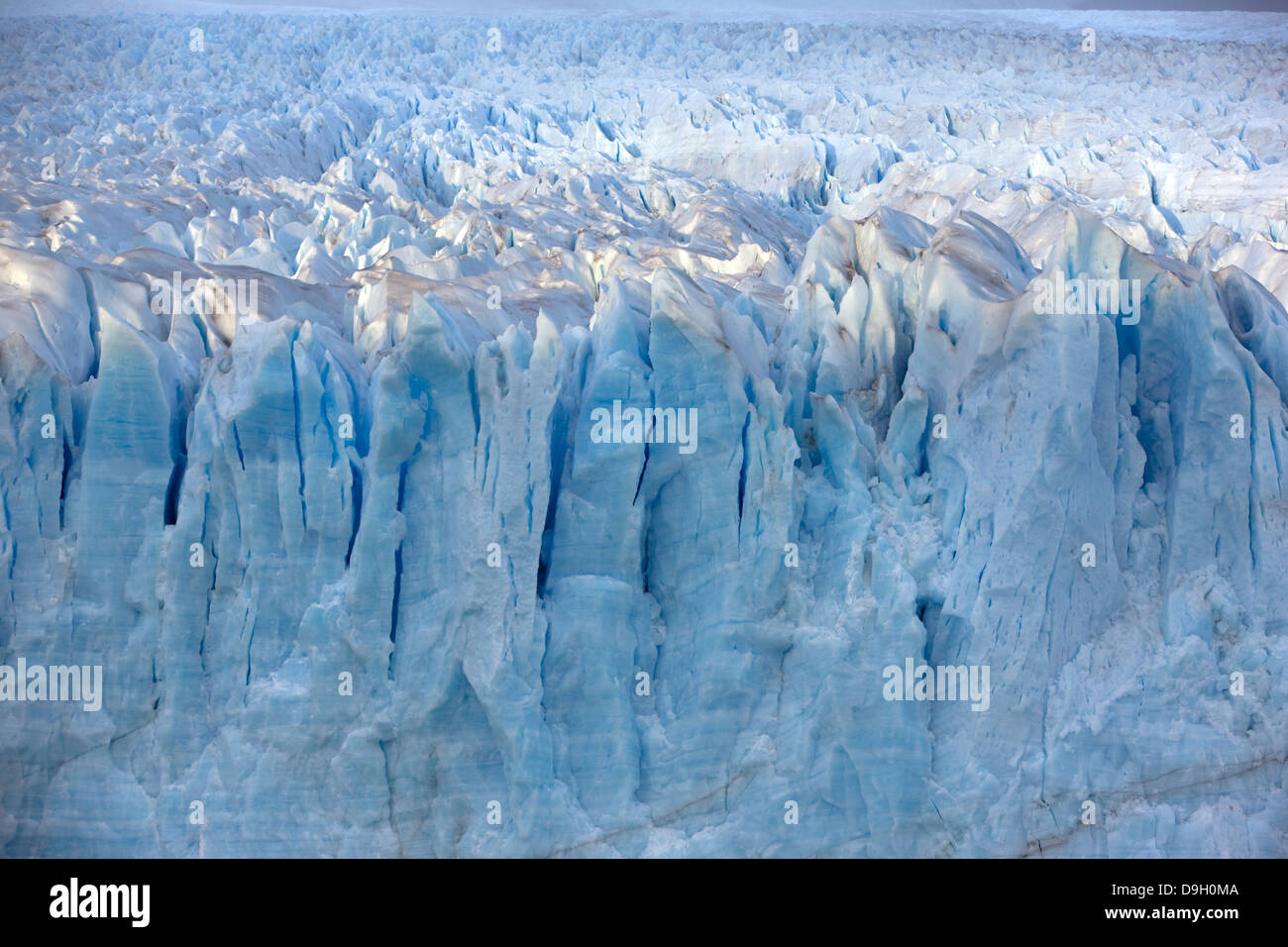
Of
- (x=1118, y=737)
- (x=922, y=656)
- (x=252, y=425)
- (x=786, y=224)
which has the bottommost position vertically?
(x=1118, y=737)

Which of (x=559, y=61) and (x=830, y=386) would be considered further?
(x=559, y=61)

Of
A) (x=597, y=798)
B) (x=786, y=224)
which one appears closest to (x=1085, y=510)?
(x=597, y=798)

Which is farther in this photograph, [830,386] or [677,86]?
[677,86]

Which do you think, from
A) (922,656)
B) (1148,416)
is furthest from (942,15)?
(922,656)

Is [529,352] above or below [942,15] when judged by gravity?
below
